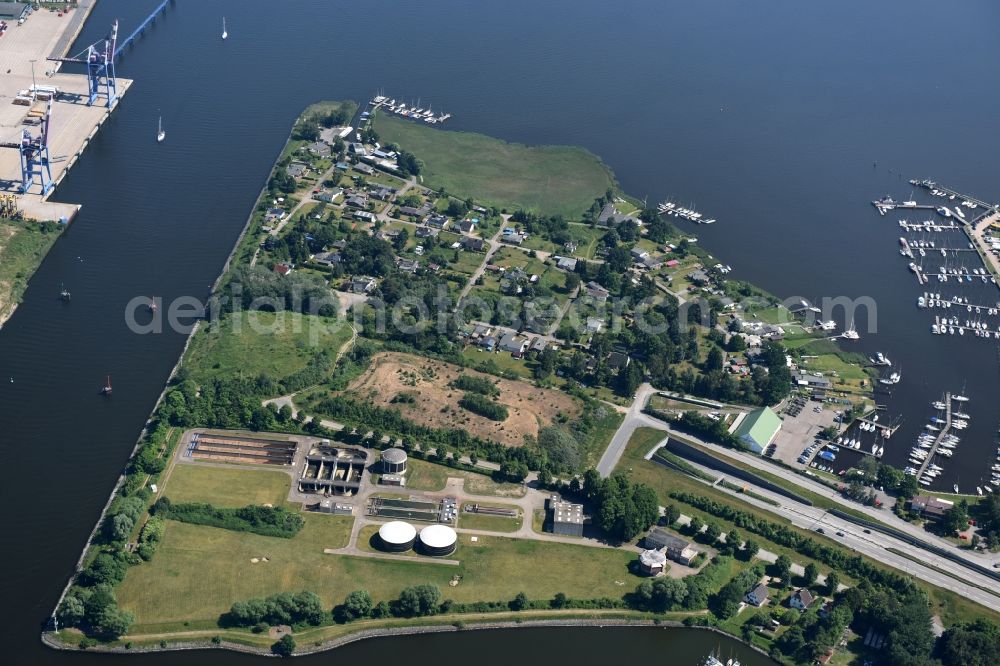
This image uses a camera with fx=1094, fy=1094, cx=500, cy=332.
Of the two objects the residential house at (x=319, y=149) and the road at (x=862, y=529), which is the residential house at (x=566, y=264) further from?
the residential house at (x=319, y=149)

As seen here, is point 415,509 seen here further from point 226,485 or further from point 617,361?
→ point 617,361

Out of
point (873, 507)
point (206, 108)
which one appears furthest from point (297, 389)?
point (206, 108)

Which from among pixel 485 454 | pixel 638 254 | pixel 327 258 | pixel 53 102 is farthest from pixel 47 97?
pixel 485 454

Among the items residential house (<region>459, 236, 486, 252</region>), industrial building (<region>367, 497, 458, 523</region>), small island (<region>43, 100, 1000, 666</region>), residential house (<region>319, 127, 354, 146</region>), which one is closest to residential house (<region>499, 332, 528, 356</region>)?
small island (<region>43, 100, 1000, 666</region>)

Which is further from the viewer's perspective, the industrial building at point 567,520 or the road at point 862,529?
the industrial building at point 567,520

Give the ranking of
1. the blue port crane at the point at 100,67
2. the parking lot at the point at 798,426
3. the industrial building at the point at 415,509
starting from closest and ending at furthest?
the industrial building at the point at 415,509 < the parking lot at the point at 798,426 < the blue port crane at the point at 100,67

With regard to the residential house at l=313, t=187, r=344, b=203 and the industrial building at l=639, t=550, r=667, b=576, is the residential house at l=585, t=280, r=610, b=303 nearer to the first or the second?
the residential house at l=313, t=187, r=344, b=203

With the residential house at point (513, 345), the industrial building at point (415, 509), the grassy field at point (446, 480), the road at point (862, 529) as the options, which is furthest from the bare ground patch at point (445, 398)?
the industrial building at point (415, 509)
